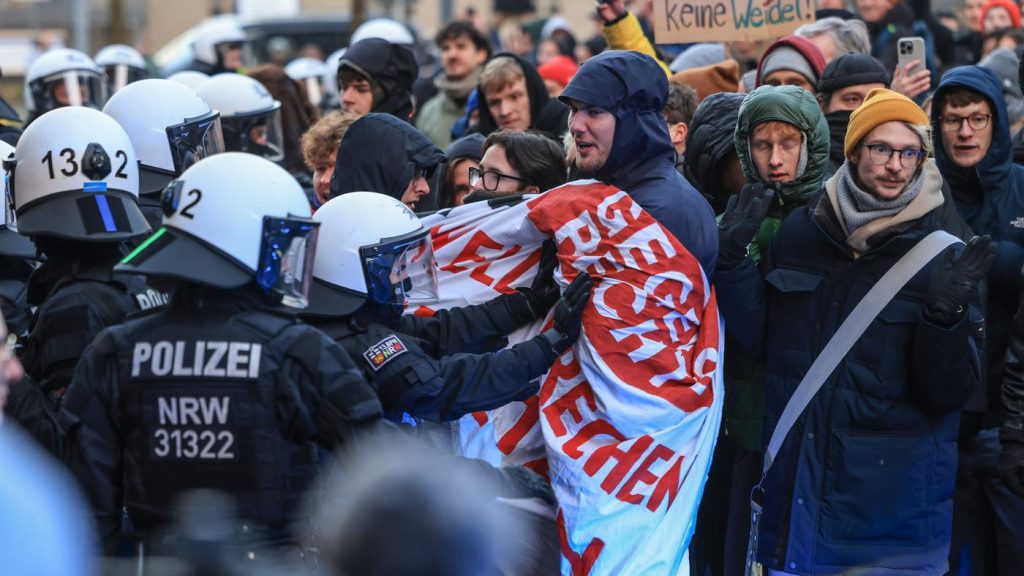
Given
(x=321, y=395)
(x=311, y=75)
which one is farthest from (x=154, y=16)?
(x=321, y=395)

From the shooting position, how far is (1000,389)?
5.49 m

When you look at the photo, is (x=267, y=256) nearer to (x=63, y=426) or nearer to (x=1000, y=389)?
(x=63, y=426)

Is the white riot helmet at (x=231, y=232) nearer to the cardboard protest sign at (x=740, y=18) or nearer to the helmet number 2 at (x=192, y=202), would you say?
the helmet number 2 at (x=192, y=202)

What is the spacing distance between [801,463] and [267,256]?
2059mm

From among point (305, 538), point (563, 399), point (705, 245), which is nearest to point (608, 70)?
point (705, 245)

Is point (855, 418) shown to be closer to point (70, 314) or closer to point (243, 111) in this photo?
point (70, 314)

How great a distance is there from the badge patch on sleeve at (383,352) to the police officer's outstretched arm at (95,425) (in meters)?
0.80

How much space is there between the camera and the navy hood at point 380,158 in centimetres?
536

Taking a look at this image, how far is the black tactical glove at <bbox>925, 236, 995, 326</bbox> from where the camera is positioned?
4.59 meters

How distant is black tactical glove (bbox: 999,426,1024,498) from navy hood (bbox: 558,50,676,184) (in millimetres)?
1595

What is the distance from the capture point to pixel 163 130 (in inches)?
228

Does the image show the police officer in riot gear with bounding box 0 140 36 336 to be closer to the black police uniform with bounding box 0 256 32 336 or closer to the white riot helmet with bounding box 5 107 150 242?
the black police uniform with bounding box 0 256 32 336

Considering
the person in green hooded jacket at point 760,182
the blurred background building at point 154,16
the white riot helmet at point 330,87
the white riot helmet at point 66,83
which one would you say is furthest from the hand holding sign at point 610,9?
the blurred background building at point 154,16

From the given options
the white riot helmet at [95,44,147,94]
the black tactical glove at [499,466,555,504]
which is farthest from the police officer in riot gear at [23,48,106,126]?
the black tactical glove at [499,466,555,504]
